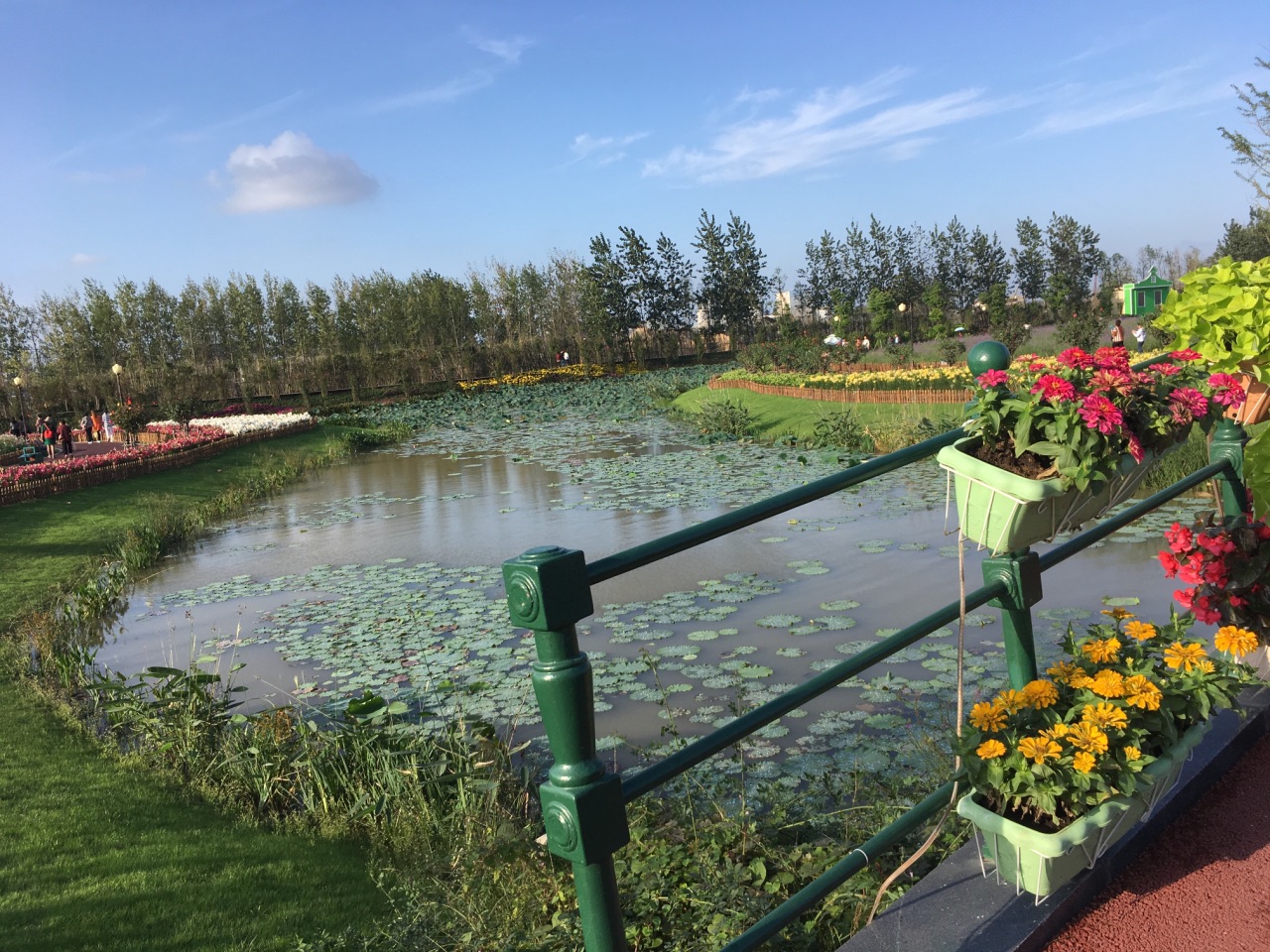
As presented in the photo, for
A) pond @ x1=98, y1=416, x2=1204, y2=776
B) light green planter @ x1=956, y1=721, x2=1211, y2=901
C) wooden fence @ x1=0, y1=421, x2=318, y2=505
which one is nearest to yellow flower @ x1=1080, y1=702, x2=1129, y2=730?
light green planter @ x1=956, y1=721, x2=1211, y2=901

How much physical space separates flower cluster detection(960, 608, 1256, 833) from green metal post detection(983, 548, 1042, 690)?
2.4 inches

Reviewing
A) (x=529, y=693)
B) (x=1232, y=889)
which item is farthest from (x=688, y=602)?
(x=1232, y=889)

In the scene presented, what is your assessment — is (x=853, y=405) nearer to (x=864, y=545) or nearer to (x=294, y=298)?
(x=864, y=545)

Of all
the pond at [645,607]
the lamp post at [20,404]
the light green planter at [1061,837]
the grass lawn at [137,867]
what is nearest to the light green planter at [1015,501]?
the light green planter at [1061,837]

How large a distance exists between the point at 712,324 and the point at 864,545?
42971mm

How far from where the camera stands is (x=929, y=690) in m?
4.61

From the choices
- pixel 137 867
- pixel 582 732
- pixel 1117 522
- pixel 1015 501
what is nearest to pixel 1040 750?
pixel 1015 501

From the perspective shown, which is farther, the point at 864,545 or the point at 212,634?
the point at 864,545

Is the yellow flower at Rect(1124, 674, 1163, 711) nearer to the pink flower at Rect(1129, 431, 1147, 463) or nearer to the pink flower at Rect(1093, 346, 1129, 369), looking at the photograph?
the pink flower at Rect(1129, 431, 1147, 463)

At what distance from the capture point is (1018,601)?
185cm

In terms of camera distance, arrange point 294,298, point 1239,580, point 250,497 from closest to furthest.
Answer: point 1239,580
point 250,497
point 294,298

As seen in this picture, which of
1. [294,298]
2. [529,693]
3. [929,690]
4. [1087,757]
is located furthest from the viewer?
[294,298]

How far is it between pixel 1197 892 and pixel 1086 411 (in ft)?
3.25

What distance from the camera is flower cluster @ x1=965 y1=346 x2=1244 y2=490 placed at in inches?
68.2
